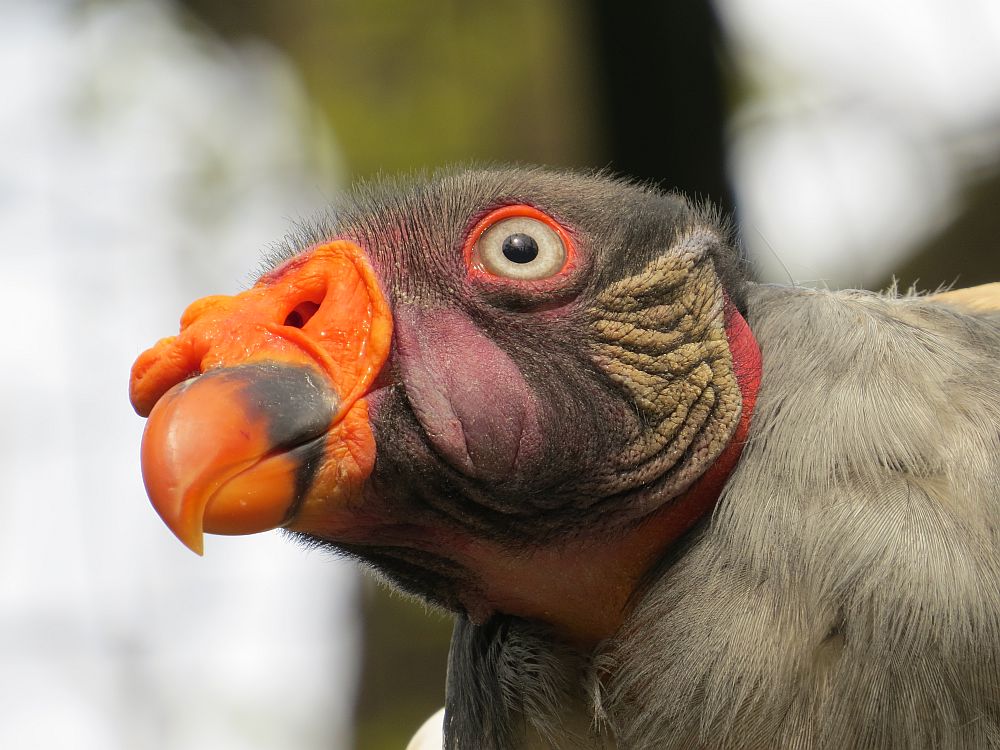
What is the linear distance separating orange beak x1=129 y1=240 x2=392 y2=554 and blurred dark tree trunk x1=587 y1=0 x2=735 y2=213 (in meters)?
3.19

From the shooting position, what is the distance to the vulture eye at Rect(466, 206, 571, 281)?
7.07 feet

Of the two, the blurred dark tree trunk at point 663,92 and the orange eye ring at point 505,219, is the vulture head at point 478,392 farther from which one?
the blurred dark tree trunk at point 663,92

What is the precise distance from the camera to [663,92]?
205 inches

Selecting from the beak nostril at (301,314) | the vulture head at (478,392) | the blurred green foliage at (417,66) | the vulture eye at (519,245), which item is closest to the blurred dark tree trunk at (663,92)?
the blurred green foliage at (417,66)

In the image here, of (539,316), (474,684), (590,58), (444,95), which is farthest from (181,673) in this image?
(539,316)

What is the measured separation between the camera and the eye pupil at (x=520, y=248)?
2.17m

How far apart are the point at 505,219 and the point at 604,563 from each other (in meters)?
0.70

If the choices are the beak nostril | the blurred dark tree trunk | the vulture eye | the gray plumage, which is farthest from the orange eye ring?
the blurred dark tree trunk

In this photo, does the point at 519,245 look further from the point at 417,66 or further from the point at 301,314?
the point at 417,66

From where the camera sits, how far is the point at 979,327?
228 cm

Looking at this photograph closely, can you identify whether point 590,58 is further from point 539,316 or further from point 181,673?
point 181,673

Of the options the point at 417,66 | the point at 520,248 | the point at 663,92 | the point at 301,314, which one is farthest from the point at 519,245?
the point at 417,66

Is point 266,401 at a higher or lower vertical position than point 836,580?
higher

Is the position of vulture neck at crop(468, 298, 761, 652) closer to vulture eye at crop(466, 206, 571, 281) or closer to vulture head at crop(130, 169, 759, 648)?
vulture head at crop(130, 169, 759, 648)
